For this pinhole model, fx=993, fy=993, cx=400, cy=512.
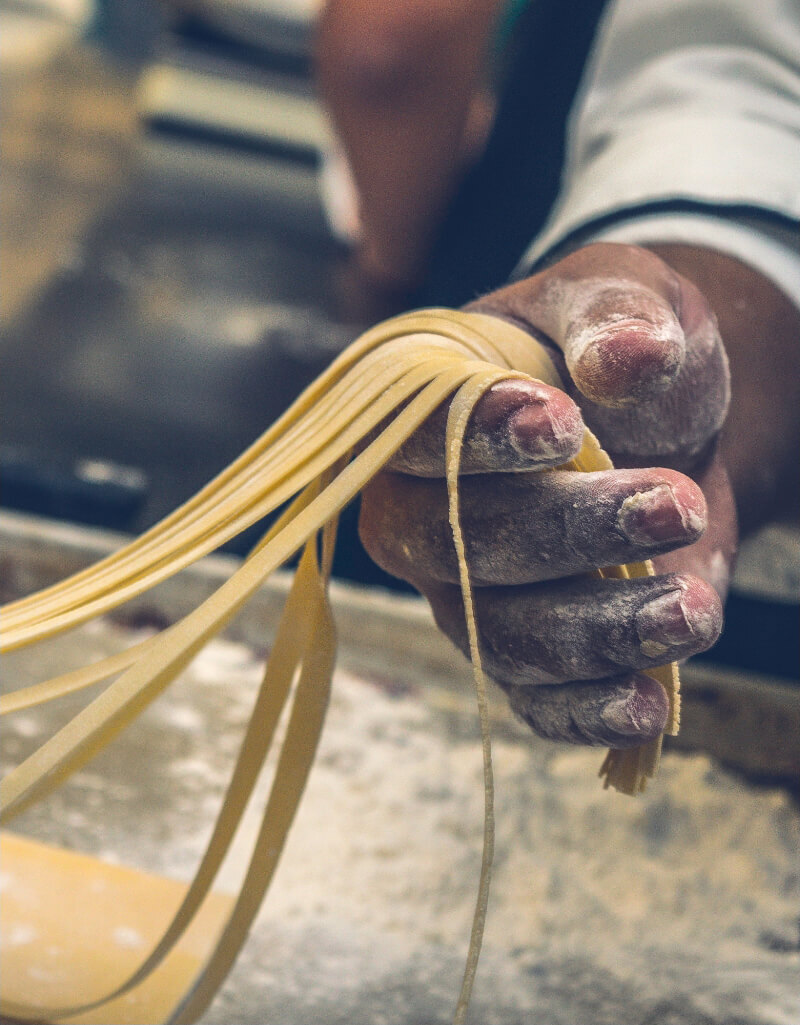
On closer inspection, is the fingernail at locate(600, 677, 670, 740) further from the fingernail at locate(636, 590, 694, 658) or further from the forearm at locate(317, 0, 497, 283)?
the forearm at locate(317, 0, 497, 283)

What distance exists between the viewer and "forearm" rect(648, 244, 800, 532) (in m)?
0.74

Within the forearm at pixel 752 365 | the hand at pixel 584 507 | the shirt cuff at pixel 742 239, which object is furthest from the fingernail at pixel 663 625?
the shirt cuff at pixel 742 239

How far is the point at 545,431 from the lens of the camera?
43 centimetres

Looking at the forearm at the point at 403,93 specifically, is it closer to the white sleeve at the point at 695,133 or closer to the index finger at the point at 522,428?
the white sleeve at the point at 695,133

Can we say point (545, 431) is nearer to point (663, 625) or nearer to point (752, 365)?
point (663, 625)

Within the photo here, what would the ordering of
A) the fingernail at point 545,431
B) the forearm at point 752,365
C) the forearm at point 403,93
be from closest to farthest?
1. the fingernail at point 545,431
2. the forearm at point 752,365
3. the forearm at point 403,93

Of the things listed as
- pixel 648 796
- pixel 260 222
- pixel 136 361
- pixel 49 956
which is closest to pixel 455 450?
pixel 49 956

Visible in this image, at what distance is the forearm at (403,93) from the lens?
1.62 metres

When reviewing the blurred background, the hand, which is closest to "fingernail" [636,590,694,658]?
the hand

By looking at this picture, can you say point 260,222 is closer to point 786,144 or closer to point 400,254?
point 400,254

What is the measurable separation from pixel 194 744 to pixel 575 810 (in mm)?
341

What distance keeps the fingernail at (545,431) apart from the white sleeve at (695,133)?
41 centimetres

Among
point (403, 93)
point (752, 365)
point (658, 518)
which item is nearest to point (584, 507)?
point (658, 518)

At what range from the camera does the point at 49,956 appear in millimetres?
641
